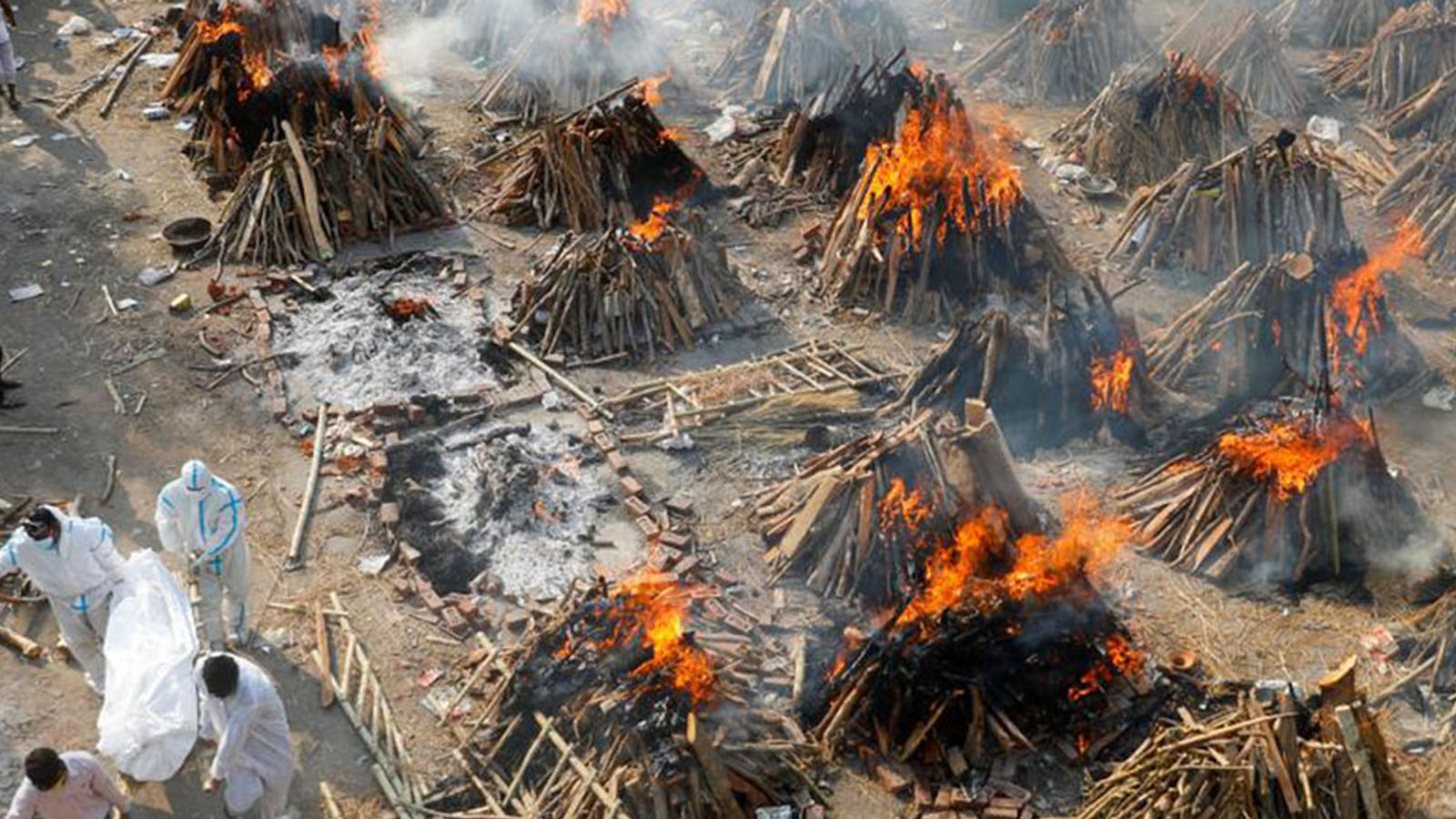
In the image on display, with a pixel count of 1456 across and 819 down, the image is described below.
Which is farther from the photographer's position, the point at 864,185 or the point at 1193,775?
the point at 864,185

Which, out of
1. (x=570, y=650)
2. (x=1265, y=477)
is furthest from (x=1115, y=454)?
(x=570, y=650)

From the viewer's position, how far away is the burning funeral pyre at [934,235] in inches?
606

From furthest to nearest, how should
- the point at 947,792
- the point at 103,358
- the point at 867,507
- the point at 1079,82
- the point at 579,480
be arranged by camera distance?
the point at 1079,82 < the point at 103,358 < the point at 579,480 < the point at 867,507 < the point at 947,792

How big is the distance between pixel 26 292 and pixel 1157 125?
14.6m

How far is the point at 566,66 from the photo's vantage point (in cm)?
1962

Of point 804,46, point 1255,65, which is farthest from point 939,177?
point 1255,65

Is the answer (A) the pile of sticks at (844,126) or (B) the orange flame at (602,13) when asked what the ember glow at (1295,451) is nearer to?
(A) the pile of sticks at (844,126)

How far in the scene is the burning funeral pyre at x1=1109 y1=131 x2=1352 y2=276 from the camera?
1614cm

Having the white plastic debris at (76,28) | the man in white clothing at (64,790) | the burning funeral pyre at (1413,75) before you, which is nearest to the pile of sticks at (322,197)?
the white plastic debris at (76,28)

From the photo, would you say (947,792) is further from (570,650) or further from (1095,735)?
(570,650)

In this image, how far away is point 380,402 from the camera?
43.6 ft

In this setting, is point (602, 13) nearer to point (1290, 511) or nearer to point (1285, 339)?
point (1285, 339)

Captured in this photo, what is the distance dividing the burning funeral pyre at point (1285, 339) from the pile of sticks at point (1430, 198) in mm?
2733

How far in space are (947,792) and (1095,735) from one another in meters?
1.29
